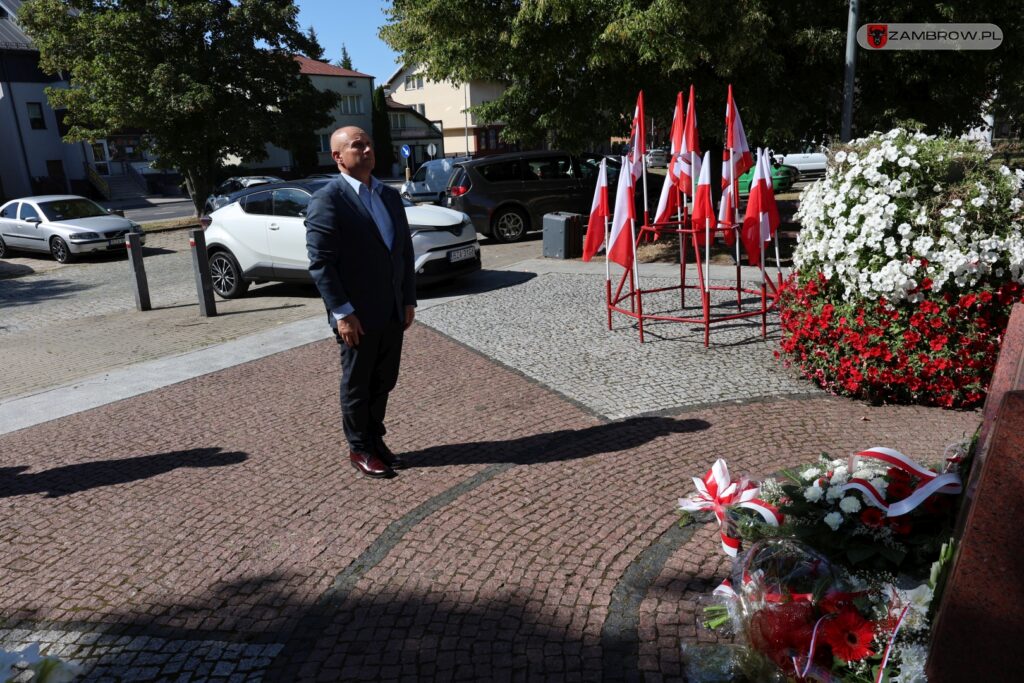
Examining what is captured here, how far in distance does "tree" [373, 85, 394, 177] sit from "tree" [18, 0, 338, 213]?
38.9 metres

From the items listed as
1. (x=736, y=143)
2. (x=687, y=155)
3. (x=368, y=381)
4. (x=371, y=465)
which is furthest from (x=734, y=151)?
(x=371, y=465)

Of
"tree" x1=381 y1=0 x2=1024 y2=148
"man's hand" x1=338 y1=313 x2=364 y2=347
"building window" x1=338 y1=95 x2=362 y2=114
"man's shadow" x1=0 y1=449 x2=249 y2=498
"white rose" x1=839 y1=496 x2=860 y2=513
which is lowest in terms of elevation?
"man's shadow" x1=0 y1=449 x2=249 y2=498

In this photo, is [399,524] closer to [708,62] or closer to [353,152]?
[353,152]

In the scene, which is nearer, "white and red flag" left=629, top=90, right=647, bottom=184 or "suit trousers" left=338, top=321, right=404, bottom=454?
"suit trousers" left=338, top=321, right=404, bottom=454

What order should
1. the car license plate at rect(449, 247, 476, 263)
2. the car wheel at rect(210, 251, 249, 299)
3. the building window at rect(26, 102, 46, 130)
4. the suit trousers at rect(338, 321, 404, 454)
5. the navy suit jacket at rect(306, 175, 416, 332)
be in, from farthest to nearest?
the building window at rect(26, 102, 46, 130), the car wheel at rect(210, 251, 249, 299), the car license plate at rect(449, 247, 476, 263), the suit trousers at rect(338, 321, 404, 454), the navy suit jacket at rect(306, 175, 416, 332)

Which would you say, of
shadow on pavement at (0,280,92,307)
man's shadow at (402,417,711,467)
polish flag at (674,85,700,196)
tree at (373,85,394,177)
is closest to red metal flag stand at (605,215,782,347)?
polish flag at (674,85,700,196)

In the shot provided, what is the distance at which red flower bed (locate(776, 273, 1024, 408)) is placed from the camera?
5359mm

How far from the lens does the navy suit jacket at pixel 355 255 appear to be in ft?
14.2

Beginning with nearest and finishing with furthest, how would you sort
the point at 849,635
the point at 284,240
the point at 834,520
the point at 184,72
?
the point at 849,635, the point at 834,520, the point at 284,240, the point at 184,72

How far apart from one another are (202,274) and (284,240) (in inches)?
45.2

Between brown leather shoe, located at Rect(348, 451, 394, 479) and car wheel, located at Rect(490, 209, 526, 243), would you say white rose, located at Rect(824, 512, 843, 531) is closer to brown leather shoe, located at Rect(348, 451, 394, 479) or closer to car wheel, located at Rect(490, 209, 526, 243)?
brown leather shoe, located at Rect(348, 451, 394, 479)

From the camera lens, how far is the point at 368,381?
15.2 feet

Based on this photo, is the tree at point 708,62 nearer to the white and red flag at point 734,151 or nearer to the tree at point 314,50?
the white and red flag at point 734,151

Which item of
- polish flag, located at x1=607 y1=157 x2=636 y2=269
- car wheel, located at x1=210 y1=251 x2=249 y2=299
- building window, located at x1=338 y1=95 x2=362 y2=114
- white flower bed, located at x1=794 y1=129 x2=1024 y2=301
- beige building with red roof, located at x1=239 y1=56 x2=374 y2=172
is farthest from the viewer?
building window, located at x1=338 y1=95 x2=362 y2=114
